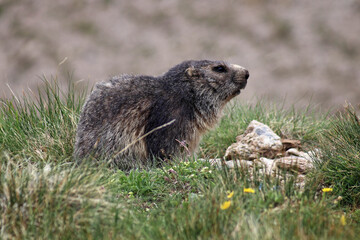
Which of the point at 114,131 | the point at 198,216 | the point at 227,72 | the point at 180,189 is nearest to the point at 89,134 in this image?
the point at 114,131

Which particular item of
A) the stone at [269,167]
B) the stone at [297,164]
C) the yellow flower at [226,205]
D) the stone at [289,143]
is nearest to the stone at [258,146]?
the stone at [289,143]

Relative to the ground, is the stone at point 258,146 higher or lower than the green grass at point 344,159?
higher

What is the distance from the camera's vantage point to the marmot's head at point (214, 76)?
6.19 meters

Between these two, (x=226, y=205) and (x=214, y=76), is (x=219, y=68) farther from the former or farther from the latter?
(x=226, y=205)

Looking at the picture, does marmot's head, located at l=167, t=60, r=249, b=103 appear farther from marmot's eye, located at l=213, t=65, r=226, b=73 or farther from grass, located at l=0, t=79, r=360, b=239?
grass, located at l=0, t=79, r=360, b=239

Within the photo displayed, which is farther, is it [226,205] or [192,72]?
[192,72]

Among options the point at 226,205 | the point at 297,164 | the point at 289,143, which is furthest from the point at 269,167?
the point at 226,205

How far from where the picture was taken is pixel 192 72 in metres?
6.19

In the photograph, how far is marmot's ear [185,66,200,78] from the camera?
20.2 ft

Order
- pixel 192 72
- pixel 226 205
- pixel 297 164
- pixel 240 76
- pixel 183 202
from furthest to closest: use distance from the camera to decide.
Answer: pixel 240 76 → pixel 192 72 → pixel 297 164 → pixel 183 202 → pixel 226 205

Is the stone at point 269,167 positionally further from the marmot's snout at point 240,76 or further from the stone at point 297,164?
the marmot's snout at point 240,76

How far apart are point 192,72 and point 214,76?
0.32m

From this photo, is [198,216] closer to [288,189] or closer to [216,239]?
[216,239]

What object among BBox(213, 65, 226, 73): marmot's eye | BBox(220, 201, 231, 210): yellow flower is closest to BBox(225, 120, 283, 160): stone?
BBox(213, 65, 226, 73): marmot's eye
